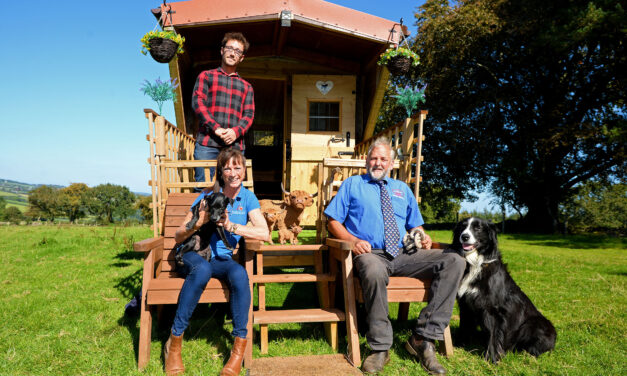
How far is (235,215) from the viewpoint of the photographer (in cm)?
308

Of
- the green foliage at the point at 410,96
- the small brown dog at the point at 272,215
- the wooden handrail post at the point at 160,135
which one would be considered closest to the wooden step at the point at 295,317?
the small brown dog at the point at 272,215

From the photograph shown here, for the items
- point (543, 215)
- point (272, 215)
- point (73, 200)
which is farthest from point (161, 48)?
point (73, 200)

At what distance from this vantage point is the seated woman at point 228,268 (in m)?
2.63

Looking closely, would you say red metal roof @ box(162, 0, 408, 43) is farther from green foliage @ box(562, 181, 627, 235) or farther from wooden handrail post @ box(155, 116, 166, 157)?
green foliage @ box(562, 181, 627, 235)

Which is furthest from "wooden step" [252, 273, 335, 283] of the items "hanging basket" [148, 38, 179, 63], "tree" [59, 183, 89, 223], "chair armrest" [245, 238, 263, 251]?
"tree" [59, 183, 89, 223]

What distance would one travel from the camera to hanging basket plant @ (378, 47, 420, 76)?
17.9 feet

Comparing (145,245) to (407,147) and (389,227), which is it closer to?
(389,227)

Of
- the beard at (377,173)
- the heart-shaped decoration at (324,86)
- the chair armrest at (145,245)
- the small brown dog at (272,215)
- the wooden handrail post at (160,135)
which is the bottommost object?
the chair armrest at (145,245)

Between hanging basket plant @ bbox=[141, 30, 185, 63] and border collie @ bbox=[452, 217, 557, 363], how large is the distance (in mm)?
4177

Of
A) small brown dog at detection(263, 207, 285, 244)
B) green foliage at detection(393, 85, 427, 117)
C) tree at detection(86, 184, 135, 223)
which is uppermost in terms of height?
green foliage at detection(393, 85, 427, 117)

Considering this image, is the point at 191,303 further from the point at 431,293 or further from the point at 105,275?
the point at 105,275

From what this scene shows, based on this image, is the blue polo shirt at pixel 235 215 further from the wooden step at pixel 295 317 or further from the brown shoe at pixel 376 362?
the brown shoe at pixel 376 362

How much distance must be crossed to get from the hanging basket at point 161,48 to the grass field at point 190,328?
9.67 feet

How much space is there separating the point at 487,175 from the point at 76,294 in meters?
16.5
